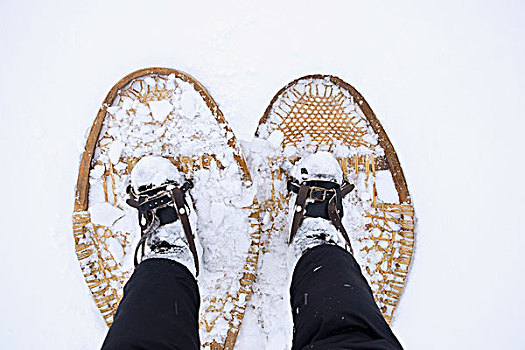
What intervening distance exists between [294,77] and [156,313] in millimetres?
683

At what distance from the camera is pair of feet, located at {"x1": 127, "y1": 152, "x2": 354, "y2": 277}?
2.66 feet

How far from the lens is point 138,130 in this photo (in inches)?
36.4

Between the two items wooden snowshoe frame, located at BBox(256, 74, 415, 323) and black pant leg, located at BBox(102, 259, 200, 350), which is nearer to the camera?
black pant leg, located at BBox(102, 259, 200, 350)

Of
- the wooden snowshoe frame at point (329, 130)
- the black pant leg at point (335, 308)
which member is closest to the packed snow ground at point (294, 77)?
the wooden snowshoe frame at point (329, 130)

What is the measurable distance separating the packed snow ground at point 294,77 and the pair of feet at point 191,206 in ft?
0.70

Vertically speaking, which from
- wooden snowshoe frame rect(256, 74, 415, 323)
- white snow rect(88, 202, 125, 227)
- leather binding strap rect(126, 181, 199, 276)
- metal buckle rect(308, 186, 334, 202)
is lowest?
white snow rect(88, 202, 125, 227)

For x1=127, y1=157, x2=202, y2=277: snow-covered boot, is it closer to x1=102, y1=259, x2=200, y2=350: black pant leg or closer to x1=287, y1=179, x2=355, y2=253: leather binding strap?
x1=102, y1=259, x2=200, y2=350: black pant leg

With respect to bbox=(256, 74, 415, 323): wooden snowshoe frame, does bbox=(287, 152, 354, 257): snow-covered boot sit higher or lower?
lower

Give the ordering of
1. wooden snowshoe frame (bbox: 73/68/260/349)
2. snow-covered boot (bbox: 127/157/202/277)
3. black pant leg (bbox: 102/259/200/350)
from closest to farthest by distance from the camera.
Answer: black pant leg (bbox: 102/259/200/350) < snow-covered boot (bbox: 127/157/202/277) < wooden snowshoe frame (bbox: 73/68/260/349)

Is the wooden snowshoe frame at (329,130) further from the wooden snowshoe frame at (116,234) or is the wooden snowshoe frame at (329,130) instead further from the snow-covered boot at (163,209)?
the snow-covered boot at (163,209)

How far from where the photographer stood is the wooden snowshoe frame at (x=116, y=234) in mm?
913

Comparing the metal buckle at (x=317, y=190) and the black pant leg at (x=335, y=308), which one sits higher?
the metal buckle at (x=317, y=190)

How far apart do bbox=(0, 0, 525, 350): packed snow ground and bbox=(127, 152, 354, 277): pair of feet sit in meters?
0.21

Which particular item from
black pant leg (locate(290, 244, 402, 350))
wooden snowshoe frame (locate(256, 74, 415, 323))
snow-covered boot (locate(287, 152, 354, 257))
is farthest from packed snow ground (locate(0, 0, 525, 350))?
black pant leg (locate(290, 244, 402, 350))
